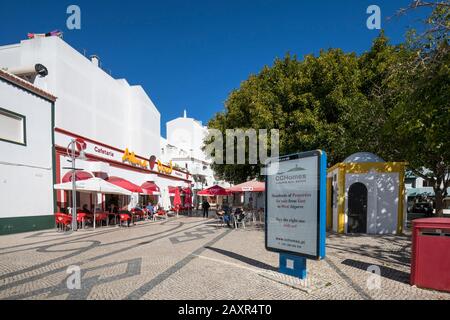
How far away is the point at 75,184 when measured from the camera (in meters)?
13.5

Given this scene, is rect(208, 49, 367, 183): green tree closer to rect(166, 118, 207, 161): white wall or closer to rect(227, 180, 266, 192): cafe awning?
rect(227, 180, 266, 192): cafe awning

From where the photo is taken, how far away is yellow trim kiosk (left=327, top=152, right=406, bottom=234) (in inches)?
446

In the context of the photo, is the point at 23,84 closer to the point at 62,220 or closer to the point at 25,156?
the point at 25,156

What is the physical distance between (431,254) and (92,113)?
2124cm

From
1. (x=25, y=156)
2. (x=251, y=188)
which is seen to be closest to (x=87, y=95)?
(x=25, y=156)

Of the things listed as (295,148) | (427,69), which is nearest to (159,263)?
(427,69)

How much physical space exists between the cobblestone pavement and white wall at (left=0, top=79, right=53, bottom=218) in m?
3.87

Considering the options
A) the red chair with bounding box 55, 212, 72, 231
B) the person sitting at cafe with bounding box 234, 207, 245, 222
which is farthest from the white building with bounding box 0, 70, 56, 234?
the person sitting at cafe with bounding box 234, 207, 245, 222

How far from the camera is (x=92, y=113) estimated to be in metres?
20.9

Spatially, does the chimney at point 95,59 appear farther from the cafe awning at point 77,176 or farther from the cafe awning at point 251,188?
the cafe awning at point 251,188

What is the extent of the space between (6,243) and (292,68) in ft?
54.3

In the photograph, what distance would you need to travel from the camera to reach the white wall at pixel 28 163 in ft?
40.4
